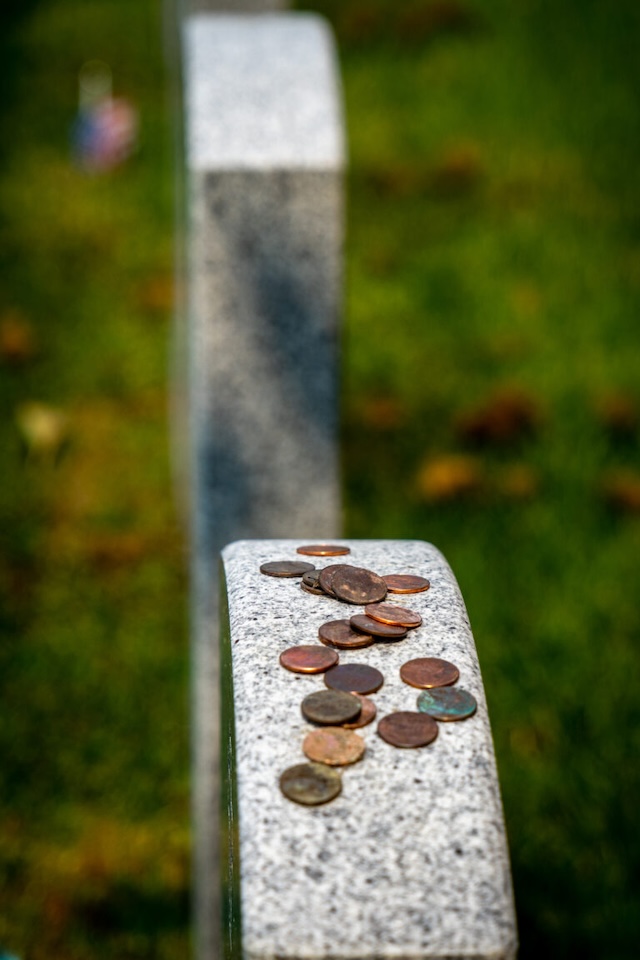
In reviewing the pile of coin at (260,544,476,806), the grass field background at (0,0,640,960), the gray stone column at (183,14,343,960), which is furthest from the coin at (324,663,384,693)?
the grass field background at (0,0,640,960)

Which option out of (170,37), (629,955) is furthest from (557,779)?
(170,37)

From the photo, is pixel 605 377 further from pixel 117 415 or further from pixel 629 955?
pixel 629 955

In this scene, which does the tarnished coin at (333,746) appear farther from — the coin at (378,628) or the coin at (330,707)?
the coin at (378,628)

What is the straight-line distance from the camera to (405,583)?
100 cm

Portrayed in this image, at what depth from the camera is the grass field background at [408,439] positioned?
2.37 meters

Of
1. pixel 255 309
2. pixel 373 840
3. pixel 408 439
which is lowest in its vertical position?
pixel 408 439

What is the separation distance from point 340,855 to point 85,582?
2.54m

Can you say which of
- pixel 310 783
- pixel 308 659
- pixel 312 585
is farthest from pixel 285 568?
pixel 310 783

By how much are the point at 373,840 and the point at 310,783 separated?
2.3 inches

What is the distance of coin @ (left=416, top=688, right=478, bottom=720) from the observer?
85 cm

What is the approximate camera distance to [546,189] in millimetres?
5078

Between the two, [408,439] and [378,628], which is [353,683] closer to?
[378,628]

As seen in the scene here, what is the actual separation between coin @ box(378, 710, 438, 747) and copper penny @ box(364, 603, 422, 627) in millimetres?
100

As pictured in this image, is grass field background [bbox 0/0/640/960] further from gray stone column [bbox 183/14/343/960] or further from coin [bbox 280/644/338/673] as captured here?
coin [bbox 280/644/338/673]
